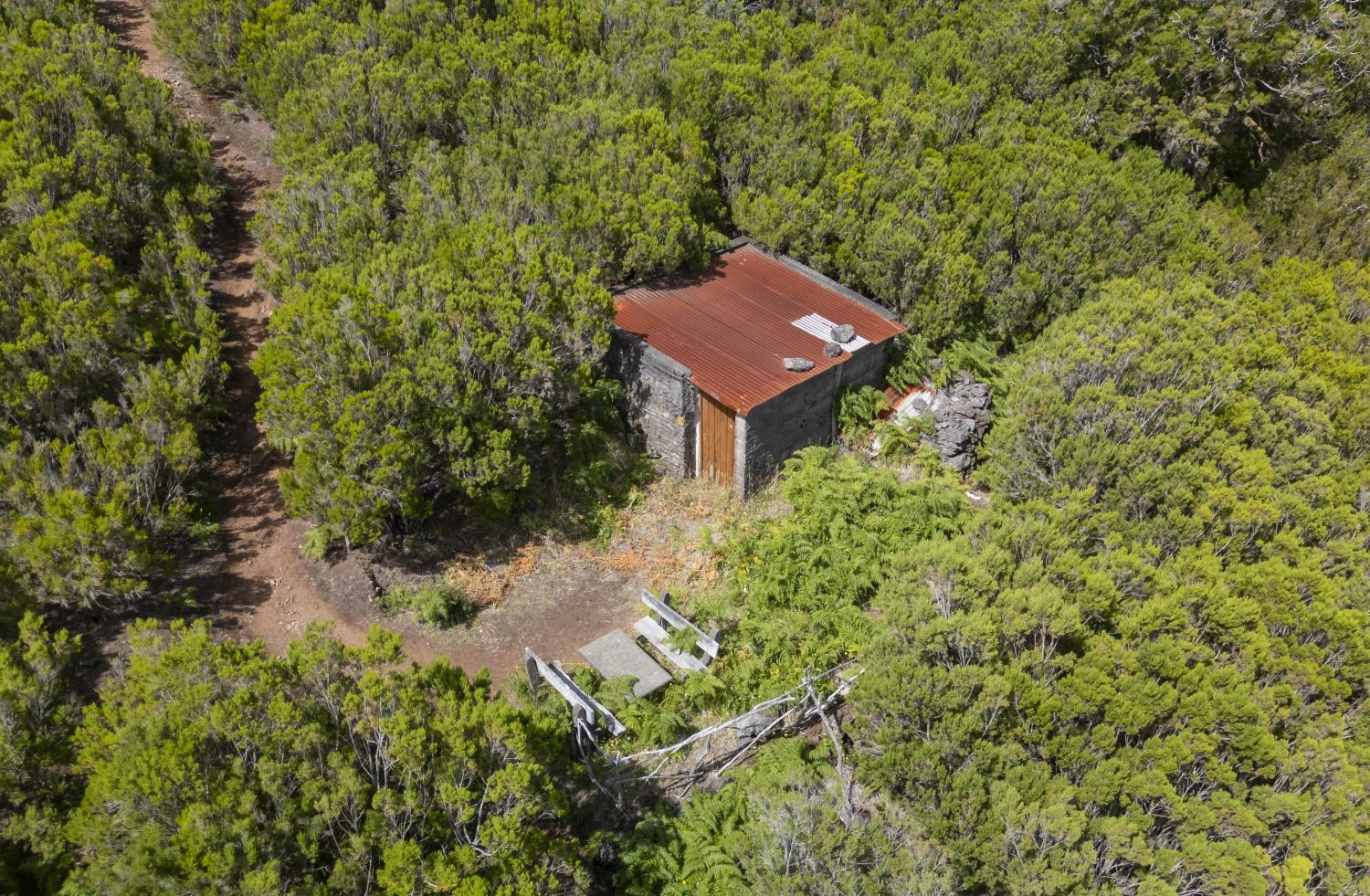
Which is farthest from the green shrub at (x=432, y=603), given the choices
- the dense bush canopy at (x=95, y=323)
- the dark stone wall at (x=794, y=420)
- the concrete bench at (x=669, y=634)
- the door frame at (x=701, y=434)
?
the dark stone wall at (x=794, y=420)

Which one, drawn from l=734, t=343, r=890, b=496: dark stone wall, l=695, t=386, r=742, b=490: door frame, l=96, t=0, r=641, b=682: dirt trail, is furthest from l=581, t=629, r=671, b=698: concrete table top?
l=734, t=343, r=890, b=496: dark stone wall

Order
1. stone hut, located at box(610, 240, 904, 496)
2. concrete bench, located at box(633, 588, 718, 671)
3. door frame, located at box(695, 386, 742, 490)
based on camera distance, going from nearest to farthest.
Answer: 1. concrete bench, located at box(633, 588, 718, 671)
2. door frame, located at box(695, 386, 742, 490)
3. stone hut, located at box(610, 240, 904, 496)

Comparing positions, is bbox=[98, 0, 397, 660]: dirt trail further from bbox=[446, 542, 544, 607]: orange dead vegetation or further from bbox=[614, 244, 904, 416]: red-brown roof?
bbox=[614, 244, 904, 416]: red-brown roof

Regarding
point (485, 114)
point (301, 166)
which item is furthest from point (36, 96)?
point (485, 114)

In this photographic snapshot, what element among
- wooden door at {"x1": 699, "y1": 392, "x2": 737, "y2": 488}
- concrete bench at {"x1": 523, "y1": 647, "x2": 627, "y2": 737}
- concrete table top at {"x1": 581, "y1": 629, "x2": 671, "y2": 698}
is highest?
wooden door at {"x1": 699, "y1": 392, "x2": 737, "y2": 488}

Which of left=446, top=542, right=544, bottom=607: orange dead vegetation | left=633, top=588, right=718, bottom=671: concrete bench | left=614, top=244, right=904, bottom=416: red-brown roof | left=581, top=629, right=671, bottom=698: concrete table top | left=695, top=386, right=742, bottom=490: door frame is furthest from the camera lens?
left=614, top=244, right=904, bottom=416: red-brown roof

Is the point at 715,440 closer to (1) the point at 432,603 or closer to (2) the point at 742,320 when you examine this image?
(2) the point at 742,320
